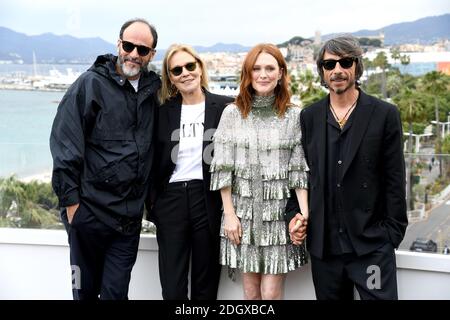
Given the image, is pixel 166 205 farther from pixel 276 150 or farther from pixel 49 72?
pixel 49 72

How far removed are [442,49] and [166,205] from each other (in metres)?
59.3

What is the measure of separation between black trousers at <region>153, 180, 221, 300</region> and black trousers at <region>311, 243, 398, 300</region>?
48 cm

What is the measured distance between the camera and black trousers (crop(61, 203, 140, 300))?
2.16 meters

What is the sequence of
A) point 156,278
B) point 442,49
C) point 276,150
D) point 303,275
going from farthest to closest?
point 442,49 → point 156,278 → point 303,275 → point 276,150

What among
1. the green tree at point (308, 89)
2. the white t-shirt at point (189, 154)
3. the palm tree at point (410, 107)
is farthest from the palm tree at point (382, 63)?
the white t-shirt at point (189, 154)

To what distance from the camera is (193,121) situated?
2191 millimetres

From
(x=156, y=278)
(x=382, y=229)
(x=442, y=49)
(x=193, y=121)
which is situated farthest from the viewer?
(x=442, y=49)

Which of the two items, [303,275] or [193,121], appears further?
[303,275]

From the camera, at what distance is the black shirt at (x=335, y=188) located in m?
1.93

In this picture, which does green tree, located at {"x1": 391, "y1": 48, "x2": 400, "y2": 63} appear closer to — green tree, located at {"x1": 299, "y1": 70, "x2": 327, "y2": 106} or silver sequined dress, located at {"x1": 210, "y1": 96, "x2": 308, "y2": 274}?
green tree, located at {"x1": 299, "y1": 70, "x2": 327, "y2": 106}

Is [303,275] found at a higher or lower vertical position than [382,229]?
lower

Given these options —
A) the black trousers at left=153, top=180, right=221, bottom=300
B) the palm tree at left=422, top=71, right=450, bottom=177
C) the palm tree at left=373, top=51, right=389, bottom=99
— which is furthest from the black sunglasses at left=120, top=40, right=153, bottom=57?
the palm tree at left=373, top=51, right=389, bottom=99

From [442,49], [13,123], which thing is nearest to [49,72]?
[13,123]

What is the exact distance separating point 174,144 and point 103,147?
0.92 feet
